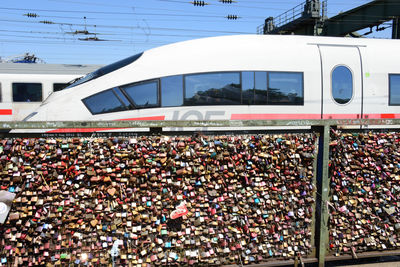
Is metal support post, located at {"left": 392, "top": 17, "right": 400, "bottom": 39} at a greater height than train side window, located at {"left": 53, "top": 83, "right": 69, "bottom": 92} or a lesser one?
greater

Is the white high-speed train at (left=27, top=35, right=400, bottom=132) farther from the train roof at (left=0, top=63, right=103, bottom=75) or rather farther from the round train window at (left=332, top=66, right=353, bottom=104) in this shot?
the train roof at (left=0, top=63, right=103, bottom=75)

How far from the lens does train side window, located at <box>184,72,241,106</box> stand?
7.53m

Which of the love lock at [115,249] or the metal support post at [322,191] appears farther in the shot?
the metal support post at [322,191]

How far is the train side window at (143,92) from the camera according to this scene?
24.4 feet

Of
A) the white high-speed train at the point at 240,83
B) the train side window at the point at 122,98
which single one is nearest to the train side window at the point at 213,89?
the white high-speed train at the point at 240,83

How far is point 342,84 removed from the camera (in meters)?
8.05

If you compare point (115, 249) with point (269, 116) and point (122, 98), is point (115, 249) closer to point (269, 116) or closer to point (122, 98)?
point (122, 98)

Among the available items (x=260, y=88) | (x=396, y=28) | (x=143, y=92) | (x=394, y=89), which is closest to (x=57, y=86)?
(x=143, y=92)

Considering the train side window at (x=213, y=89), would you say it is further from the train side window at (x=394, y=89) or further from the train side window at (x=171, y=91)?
the train side window at (x=394, y=89)

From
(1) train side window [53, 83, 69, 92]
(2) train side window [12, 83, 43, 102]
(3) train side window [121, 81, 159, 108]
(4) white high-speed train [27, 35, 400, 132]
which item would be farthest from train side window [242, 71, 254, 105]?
(2) train side window [12, 83, 43, 102]

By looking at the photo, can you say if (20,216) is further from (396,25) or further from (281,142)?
(396,25)

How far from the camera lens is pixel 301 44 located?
26.5ft

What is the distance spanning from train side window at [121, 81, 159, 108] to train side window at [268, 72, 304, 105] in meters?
2.71

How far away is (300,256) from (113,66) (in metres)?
A: 6.24
